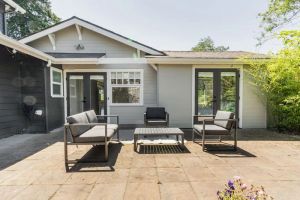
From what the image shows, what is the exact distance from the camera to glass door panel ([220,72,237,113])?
7.57 m

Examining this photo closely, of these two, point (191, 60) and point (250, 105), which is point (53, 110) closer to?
point (191, 60)

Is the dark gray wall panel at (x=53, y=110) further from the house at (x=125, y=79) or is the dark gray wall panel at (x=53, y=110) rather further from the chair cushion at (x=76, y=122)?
the chair cushion at (x=76, y=122)

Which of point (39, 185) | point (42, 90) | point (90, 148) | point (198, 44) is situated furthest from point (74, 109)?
point (198, 44)

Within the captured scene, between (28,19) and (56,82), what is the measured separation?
16619 millimetres

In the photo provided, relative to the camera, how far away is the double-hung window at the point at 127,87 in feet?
26.0

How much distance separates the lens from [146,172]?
3260 millimetres

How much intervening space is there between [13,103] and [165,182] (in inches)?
231

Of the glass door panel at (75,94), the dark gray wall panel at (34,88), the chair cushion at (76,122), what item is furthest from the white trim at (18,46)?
the chair cushion at (76,122)

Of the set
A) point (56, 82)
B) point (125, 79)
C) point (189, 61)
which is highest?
point (189, 61)

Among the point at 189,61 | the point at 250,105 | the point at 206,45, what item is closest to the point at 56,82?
the point at 189,61

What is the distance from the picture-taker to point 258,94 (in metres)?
7.43

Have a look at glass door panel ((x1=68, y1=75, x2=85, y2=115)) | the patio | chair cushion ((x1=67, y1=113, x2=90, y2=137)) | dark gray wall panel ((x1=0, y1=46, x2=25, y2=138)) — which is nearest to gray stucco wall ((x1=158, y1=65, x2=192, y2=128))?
the patio

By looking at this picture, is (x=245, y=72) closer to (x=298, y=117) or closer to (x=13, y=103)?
(x=298, y=117)

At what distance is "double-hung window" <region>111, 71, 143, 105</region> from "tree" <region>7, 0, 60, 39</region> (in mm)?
16247
